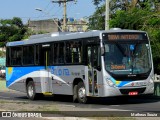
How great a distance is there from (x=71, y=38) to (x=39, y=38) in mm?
3605

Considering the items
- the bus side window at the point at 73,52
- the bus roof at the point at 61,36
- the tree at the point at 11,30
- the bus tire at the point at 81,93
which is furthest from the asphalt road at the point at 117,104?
the tree at the point at 11,30

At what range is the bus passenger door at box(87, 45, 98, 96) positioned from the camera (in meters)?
19.8

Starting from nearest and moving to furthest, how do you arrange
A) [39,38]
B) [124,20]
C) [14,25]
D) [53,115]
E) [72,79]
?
1. [53,115]
2. [72,79]
3. [39,38]
4. [124,20]
5. [14,25]

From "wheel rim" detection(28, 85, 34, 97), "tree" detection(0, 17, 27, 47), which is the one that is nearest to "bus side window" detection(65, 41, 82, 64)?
"wheel rim" detection(28, 85, 34, 97)

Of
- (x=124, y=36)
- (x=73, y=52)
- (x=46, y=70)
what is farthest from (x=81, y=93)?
(x=46, y=70)

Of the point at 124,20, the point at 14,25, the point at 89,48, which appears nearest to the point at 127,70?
the point at 89,48

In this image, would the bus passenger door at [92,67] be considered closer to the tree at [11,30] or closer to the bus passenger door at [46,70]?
the bus passenger door at [46,70]

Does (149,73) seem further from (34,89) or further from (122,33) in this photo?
(34,89)

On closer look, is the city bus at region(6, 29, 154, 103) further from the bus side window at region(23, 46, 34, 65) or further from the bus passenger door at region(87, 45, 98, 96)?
the bus side window at region(23, 46, 34, 65)

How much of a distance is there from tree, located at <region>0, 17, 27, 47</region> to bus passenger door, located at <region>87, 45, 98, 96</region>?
57157mm

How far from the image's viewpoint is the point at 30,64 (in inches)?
984

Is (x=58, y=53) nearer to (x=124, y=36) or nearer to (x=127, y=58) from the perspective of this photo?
(x=124, y=36)

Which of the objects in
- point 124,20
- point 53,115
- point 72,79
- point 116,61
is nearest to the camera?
point 53,115

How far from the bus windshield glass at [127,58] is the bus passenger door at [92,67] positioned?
0.57 m
